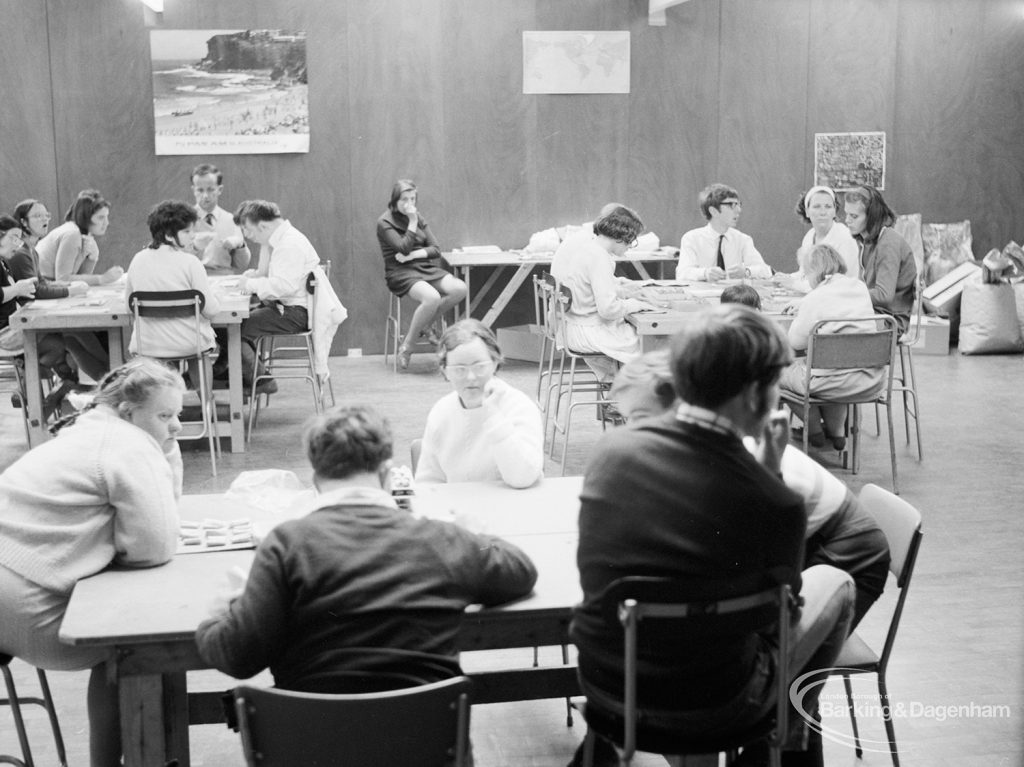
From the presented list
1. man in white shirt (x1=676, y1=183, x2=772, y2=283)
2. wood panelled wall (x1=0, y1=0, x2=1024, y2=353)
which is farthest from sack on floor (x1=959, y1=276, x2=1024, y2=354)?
man in white shirt (x1=676, y1=183, x2=772, y2=283)

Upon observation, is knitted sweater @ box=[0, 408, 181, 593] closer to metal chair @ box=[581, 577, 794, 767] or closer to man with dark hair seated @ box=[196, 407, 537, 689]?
man with dark hair seated @ box=[196, 407, 537, 689]

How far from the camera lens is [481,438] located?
3664mm

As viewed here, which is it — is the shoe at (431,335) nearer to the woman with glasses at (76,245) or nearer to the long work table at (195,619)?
the woman with glasses at (76,245)

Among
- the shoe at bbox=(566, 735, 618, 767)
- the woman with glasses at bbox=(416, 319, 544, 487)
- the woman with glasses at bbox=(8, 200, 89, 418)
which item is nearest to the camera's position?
the shoe at bbox=(566, 735, 618, 767)

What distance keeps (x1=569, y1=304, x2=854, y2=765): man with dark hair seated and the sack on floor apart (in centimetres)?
771

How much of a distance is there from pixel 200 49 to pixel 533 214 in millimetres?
2742

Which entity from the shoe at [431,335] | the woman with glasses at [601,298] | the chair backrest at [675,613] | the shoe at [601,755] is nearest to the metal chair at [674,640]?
the chair backrest at [675,613]

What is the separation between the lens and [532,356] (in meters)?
9.44

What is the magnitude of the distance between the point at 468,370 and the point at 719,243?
4482 mm

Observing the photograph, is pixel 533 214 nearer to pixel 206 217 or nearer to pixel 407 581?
pixel 206 217

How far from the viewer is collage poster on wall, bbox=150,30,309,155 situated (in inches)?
361

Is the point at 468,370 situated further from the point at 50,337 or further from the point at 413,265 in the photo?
the point at 413,265

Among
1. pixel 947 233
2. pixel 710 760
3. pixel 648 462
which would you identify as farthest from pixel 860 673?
pixel 947 233

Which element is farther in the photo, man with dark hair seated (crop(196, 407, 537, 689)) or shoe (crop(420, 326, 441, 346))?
shoe (crop(420, 326, 441, 346))
